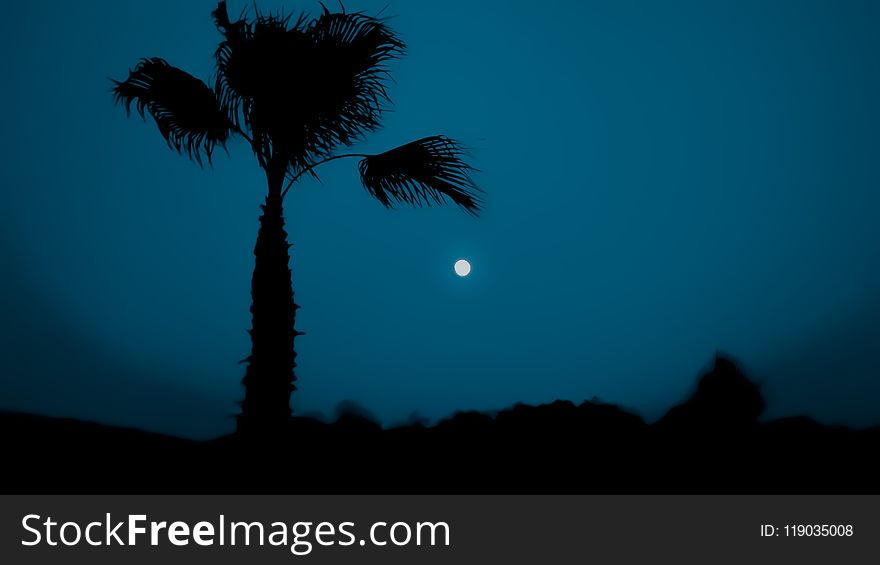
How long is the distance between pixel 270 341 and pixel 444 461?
2100 mm

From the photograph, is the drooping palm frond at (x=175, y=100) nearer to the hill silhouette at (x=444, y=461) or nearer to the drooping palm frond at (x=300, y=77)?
the drooping palm frond at (x=300, y=77)

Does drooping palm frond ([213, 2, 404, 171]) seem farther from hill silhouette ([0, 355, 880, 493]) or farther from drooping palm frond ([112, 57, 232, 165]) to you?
hill silhouette ([0, 355, 880, 493])

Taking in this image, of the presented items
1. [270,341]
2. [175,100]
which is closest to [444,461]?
[270,341]

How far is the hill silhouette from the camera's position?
173 inches

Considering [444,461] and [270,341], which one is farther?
[444,461]

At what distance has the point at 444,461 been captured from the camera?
532 centimetres

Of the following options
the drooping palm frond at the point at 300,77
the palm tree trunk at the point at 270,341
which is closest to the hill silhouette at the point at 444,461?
the palm tree trunk at the point at 270,341

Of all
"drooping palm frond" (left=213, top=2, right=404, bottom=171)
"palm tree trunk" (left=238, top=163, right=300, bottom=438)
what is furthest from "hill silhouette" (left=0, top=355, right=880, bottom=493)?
"drooping palm frond" (left=213, top=2, right=404, bottom=171)

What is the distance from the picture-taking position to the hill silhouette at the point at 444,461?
4391 millimetres

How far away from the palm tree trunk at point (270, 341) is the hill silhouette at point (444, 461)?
0.14m

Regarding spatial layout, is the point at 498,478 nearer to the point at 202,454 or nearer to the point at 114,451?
the point at 202,454

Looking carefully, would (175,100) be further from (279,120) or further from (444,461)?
(444,461)

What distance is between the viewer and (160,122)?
5.09 meters

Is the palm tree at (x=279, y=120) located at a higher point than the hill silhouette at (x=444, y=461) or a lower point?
higher
